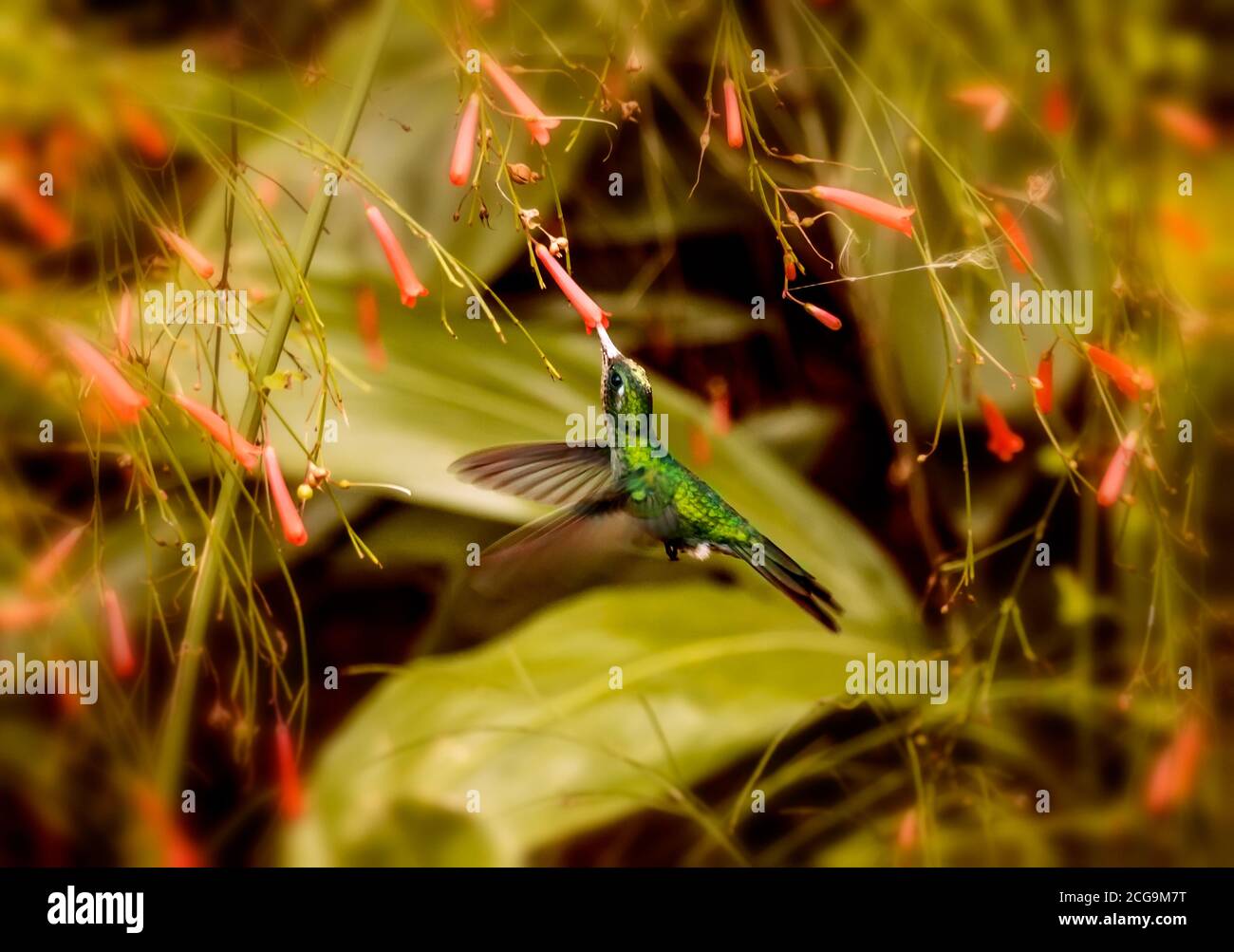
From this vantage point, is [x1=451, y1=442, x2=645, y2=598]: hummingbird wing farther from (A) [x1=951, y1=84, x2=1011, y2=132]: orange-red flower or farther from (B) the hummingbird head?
(A) [x1=951, y1=84, x2=1011, y2=132]: orange-red flower

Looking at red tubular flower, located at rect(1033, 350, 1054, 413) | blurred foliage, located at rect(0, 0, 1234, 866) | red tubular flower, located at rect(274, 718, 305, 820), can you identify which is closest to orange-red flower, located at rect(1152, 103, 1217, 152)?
blurred foliage, located at rect(0, 0, 1234, 866)

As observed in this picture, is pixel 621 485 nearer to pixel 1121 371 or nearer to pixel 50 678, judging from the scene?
pixel 1121 371

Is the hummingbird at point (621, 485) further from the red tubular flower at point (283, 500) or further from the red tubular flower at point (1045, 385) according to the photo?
the red tubular flower at point (1045, 385)

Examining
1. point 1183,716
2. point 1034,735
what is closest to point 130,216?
point 1034,735

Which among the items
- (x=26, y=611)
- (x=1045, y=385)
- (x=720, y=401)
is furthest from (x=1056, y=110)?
(x=26, y=611)

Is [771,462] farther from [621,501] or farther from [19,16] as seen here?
[19,16]

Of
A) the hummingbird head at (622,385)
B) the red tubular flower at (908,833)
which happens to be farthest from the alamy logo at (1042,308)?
the red tubular flower at (908,833)
